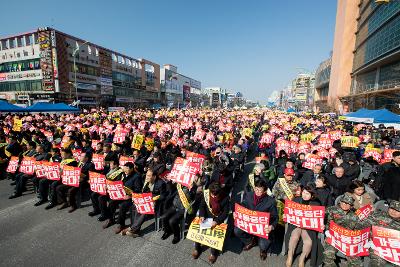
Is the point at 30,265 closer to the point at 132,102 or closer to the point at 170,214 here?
the point at 170,214

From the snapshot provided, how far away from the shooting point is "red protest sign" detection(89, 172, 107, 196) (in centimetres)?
585

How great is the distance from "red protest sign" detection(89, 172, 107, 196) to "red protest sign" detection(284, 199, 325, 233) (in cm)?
427

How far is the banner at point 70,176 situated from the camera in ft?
21.0

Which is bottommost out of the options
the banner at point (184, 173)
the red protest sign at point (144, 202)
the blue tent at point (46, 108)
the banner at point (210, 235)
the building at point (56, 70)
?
the banner at point (210, 235)

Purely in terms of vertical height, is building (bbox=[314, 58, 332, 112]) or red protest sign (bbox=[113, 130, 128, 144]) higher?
building (bbox=[314, 58, 332, 112])

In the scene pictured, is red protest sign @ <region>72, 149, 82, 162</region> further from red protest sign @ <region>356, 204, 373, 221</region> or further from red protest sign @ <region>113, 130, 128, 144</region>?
red protest sign @ <region>356, 204, 373, 221</region>

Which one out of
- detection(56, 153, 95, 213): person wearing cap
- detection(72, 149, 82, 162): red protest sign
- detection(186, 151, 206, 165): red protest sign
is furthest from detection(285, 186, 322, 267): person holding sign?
detection(72, 149, 82, 162): red protest sign

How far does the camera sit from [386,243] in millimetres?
3385

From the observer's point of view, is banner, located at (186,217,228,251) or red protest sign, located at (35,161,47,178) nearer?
banner, located at (186,217,228,251)

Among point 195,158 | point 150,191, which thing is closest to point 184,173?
point 150,191

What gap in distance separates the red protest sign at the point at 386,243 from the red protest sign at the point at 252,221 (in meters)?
1.59

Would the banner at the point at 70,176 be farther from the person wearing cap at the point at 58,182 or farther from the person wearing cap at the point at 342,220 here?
the person wearing cap at the point at 342,220

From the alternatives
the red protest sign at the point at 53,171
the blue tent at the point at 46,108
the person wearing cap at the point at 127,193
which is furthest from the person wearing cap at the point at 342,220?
the blue tent at the point at 46,108

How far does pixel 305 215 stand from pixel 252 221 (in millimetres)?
949
